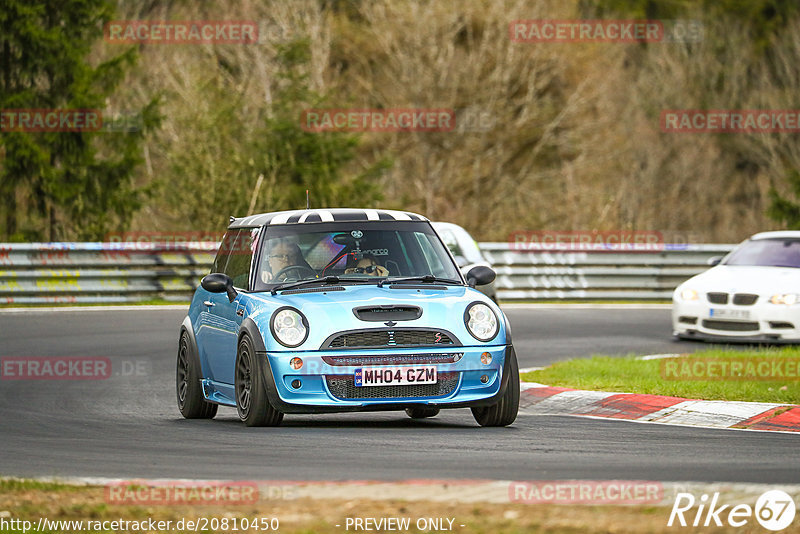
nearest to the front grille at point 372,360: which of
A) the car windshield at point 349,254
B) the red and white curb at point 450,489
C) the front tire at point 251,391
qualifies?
the front tire at point 251,391

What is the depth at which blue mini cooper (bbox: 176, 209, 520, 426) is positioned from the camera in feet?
33.5

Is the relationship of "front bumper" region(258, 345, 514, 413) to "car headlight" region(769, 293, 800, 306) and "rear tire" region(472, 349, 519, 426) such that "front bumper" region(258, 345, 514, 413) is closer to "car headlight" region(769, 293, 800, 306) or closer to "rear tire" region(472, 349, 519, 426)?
"rear tire" region(472, 349, 519, 426)

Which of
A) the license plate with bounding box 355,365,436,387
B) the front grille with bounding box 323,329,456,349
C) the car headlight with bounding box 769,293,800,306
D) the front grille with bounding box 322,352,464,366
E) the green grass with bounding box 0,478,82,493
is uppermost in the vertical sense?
the front grille with bounding box 323,329,456,349

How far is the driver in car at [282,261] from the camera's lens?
11.1m

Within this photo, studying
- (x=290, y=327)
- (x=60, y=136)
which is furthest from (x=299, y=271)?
(x=60, y=136)

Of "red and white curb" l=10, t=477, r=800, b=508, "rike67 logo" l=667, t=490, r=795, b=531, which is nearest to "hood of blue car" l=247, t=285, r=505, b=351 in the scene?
"red and white curb" l=10, t=477, r=800, b=508

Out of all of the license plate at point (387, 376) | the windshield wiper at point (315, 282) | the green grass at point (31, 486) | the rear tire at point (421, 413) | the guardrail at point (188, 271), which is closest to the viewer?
the green grass at point (31, 486)

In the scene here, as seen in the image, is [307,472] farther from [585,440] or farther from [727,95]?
[727,95]

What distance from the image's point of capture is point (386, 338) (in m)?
10.2

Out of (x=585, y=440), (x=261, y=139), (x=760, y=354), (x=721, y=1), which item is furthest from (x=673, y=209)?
(x=585, y=440)

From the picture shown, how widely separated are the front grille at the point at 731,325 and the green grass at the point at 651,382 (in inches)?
90.5

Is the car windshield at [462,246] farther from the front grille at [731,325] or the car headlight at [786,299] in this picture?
the car headlight at [786,299]

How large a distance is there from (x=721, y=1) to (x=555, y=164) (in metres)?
20.0

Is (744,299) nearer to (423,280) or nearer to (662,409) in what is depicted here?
(662,409)
